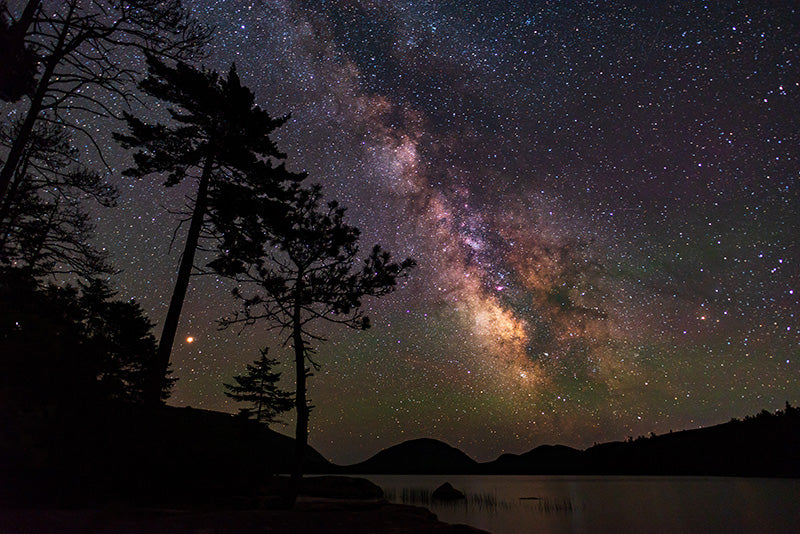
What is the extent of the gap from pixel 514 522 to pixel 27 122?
33.3 meters

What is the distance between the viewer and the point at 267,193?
1756 cm

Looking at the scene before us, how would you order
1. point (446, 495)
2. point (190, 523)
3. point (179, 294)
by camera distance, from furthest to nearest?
point (446, 495), point (179, 294), point (190, 523)

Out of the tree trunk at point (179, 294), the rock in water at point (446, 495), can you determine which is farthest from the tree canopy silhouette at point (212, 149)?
the rock in water at point (446, 495)

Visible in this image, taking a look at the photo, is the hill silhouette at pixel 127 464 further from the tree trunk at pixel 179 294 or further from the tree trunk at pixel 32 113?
the tree trunk at pixel 32 113

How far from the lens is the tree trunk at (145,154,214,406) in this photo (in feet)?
46.1

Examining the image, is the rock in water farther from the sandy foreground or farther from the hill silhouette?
the sandy foreground

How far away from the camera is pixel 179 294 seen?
15492mm

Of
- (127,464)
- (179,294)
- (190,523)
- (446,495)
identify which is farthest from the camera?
(446,495)

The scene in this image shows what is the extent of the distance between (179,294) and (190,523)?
28.9 ft

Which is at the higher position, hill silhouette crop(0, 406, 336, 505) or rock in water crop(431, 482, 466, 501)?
hill silhouette crop(0, 406, 336, 505)

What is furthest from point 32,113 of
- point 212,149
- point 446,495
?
point 446,495

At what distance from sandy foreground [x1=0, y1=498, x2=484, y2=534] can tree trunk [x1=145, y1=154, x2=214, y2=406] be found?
4.43 m

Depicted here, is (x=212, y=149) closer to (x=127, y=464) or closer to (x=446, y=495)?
(x=127, y=464)

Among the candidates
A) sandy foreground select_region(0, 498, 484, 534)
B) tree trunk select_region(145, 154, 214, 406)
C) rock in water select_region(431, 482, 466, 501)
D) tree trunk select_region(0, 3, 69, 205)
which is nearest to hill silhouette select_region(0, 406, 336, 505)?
tree trunk select_region(145, 154, 214, 406)
